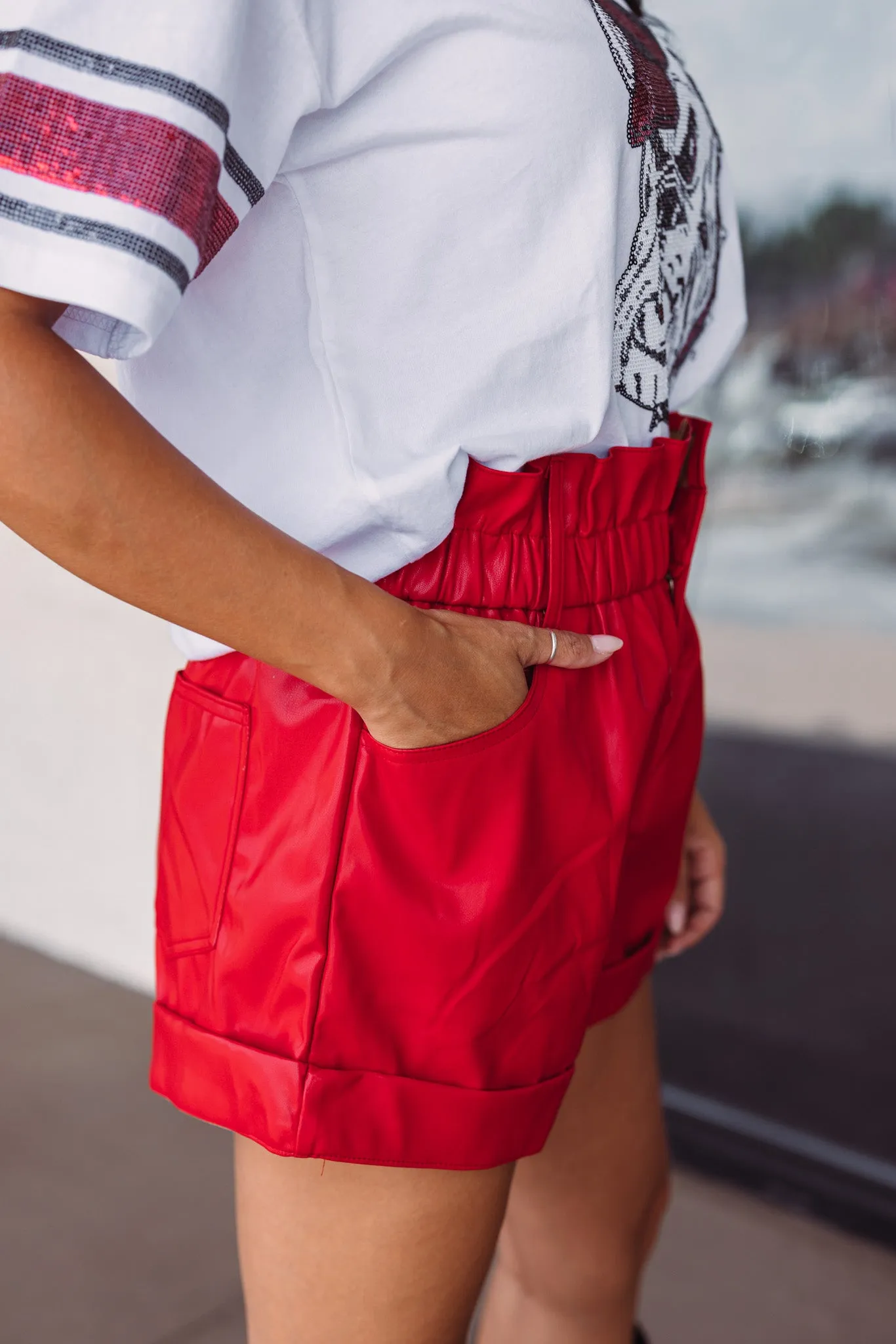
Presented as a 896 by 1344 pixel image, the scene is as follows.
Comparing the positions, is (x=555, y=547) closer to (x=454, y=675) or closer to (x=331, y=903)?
(x=454, y=675)

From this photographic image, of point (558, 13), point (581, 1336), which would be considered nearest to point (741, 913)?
point (581, 1336)

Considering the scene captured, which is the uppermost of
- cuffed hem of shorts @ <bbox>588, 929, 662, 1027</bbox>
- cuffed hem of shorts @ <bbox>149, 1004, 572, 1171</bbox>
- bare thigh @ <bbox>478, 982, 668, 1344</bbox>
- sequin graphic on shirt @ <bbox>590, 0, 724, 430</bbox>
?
sequin graphic on shirt @ <bbox>590, 0, 724, 430</bbox>

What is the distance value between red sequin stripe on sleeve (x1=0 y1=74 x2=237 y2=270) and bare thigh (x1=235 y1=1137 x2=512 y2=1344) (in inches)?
19.6

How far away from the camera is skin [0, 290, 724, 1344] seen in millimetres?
509

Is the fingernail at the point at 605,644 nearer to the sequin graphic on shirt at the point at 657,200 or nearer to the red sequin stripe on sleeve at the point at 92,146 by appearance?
the sequin graphic on shirt at the point at 657,200

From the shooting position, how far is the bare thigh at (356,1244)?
0.67 meters

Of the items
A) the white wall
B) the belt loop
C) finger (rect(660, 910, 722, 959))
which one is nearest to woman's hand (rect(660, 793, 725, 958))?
finger (rect(660, 910, 722, 959))

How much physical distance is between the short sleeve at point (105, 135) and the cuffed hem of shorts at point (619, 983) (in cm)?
53

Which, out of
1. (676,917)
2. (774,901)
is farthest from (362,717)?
(774,901)

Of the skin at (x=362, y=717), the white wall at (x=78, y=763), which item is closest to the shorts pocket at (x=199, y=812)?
the skin at (x=362, y=717)

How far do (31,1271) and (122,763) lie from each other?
3.00ft

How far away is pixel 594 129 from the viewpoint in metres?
0.62

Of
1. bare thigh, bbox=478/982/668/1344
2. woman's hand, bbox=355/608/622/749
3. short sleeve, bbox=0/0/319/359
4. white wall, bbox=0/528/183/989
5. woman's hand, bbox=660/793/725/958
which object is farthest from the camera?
white wall, bbox=0/528/183/989

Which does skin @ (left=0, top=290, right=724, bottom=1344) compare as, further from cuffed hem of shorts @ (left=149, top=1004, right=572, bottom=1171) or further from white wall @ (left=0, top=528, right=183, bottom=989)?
white wall @ (left=0, top=528, right=183, bottom=989)
